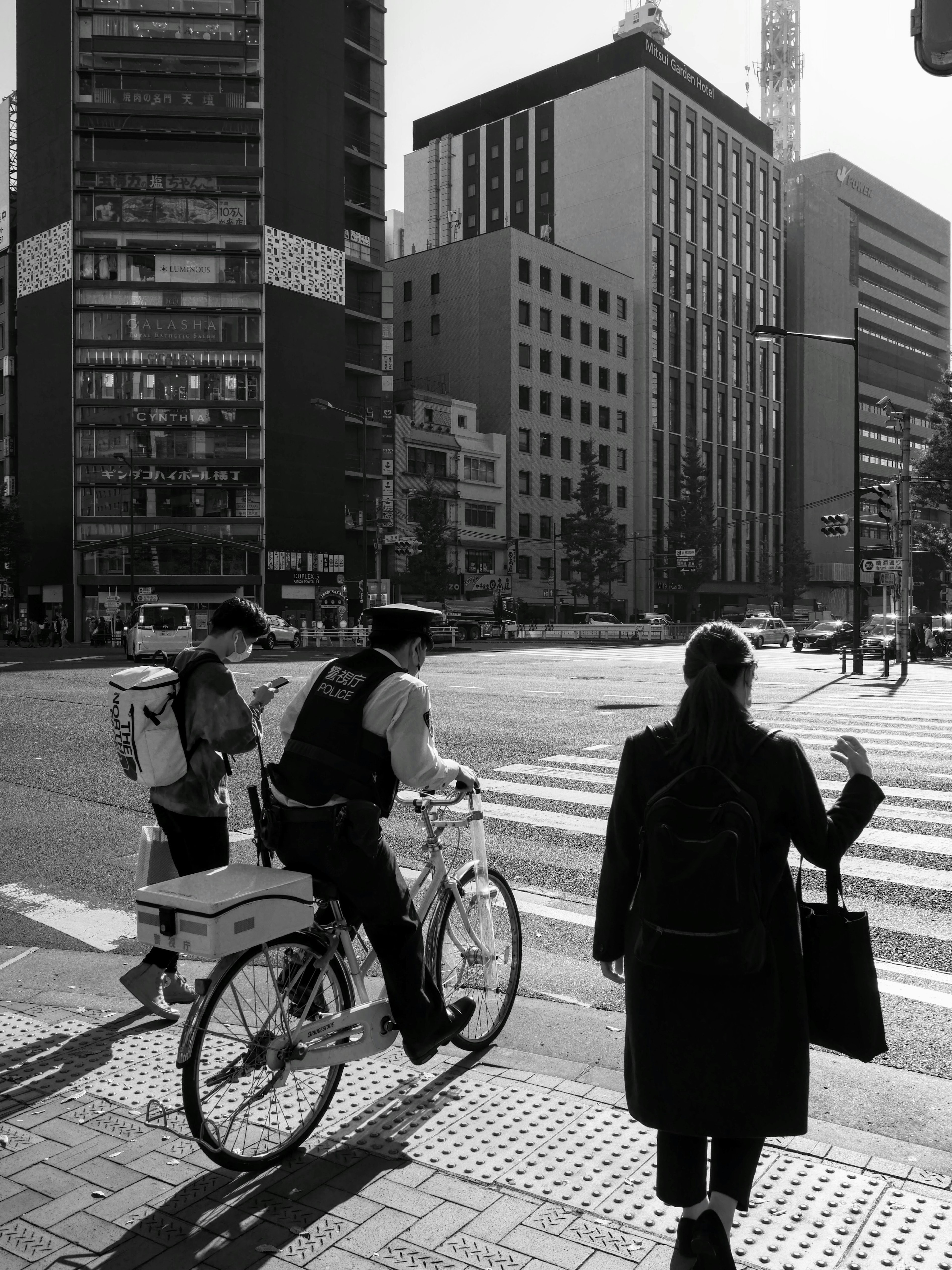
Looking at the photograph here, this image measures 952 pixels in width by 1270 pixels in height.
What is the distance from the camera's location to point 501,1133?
3535mm

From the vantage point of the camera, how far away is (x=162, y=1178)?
3.28 metres

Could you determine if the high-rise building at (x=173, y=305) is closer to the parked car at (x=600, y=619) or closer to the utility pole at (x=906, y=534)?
the parked car at (x=600, y=619)

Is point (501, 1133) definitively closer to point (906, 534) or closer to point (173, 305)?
point (906, 534)

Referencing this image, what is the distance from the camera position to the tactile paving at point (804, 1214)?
2850mm

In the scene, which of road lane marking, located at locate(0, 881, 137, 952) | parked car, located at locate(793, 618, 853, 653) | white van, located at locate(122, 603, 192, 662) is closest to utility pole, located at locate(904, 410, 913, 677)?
parked car, located at locate(793, 618, 853, 653)

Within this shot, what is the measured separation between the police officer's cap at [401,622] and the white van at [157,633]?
31.5 metres

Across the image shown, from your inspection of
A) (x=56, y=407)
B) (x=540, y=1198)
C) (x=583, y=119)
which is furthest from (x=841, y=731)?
(x=583, y=119)

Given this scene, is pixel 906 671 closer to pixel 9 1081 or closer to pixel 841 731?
pixel 841 731

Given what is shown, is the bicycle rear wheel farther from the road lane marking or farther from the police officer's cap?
the road lane marking

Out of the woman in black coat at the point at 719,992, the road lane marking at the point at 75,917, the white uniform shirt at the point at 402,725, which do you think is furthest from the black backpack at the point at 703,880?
the road lane marking at the point at 75,917

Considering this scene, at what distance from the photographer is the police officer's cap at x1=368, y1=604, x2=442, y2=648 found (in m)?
3.67

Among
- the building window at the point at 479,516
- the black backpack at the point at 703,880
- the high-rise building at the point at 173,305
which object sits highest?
the high-rise building at the point at 173,305

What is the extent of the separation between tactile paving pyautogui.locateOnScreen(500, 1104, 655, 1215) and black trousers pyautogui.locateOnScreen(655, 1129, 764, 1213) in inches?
16.8

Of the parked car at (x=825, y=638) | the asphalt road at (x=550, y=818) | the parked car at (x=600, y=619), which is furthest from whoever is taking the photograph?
the parked car at (x=600, y=619)
